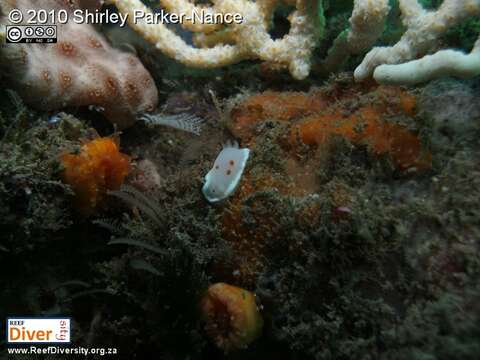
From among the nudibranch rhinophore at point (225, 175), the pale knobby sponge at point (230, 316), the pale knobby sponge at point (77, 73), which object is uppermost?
the pale knobby sponge at point (77, 73)

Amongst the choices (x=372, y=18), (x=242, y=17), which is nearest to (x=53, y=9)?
(x=242, y=17)

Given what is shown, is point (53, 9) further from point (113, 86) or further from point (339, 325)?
point (339, 325)

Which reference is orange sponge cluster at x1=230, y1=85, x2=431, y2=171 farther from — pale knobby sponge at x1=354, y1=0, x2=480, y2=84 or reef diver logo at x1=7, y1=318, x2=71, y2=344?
reef diver logo at x1=7, y1=318, x2=71, y2=344

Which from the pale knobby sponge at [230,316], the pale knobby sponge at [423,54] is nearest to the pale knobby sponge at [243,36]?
the pale knobby sponge at [423,54]

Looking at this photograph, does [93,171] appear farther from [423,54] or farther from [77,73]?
[423,54]

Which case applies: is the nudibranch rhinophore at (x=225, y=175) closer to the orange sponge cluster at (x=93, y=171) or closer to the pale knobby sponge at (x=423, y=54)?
the orange sponge cluster at (x=93, y=171)

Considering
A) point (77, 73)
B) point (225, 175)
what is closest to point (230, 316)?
point (225, 175)

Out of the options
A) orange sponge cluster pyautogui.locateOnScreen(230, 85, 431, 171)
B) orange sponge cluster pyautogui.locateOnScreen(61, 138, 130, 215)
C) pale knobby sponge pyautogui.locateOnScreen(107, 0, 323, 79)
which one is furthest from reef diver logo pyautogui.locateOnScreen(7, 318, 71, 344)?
pale knobby sponge pyautogui.locateOnScreen(107, 0, 323, 79)
